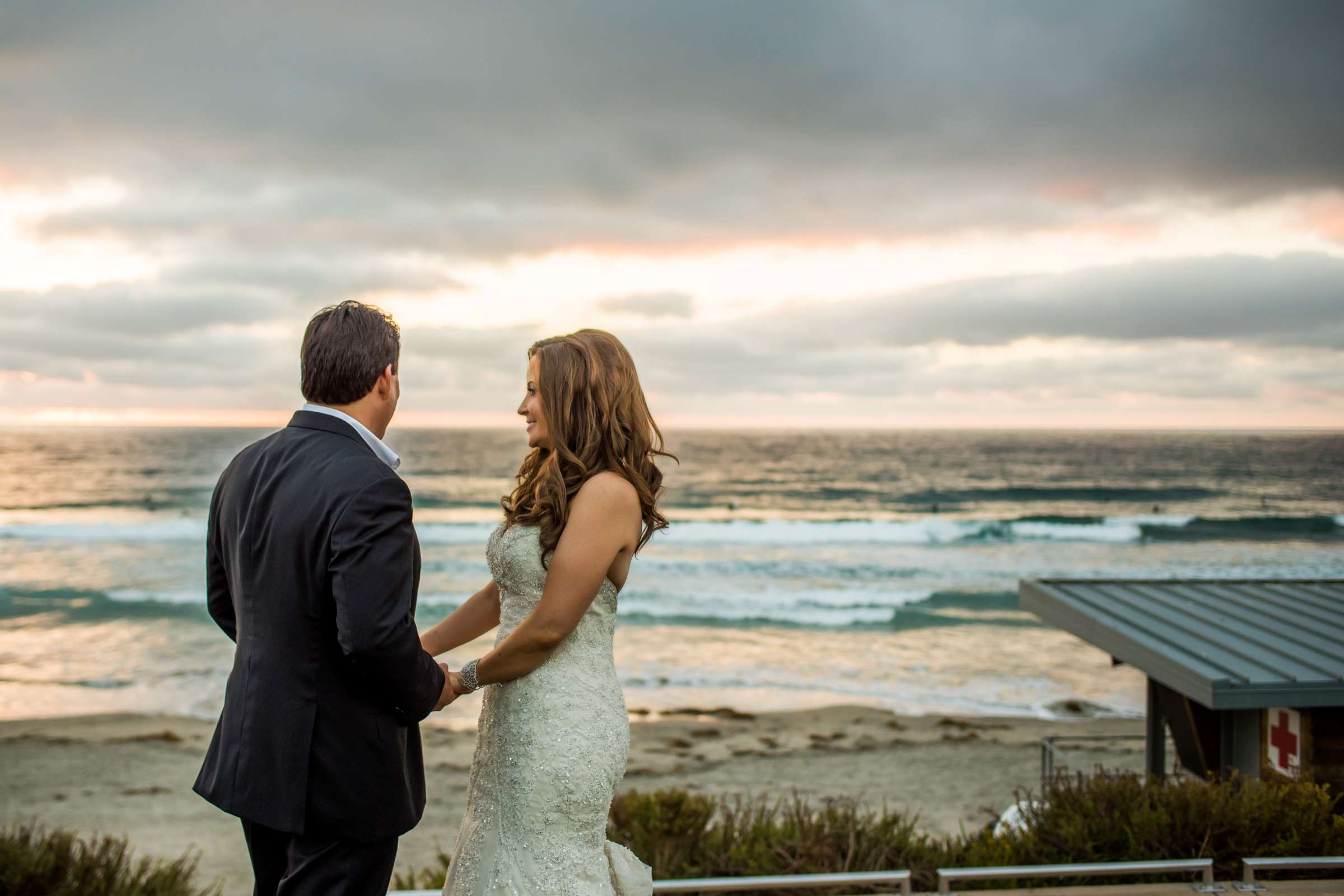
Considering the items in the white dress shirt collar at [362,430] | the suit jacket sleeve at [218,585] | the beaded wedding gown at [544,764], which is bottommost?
the beaded wedding gown at [544,764]

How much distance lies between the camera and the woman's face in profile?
7.70ft

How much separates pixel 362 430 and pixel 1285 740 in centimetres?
487

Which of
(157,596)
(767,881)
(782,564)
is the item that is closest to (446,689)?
(767,881)

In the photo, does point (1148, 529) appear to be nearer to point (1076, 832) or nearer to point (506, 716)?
point (1076, 832)

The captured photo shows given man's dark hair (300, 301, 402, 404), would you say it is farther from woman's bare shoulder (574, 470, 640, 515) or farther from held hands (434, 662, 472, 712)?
held hands (434, 662, 472, 712)

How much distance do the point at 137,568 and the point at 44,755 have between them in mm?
15416

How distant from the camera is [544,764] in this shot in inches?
92.0

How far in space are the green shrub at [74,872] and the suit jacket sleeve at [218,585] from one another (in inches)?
83.5

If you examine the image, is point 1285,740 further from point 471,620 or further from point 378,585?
point 378,585

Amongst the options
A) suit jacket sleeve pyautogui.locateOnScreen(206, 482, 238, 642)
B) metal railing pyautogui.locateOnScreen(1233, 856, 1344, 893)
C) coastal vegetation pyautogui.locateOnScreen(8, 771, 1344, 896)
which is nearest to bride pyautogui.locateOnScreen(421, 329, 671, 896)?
suit jacket sleeve pyautogui.locateOnScreen(206, 482, 238, 642)

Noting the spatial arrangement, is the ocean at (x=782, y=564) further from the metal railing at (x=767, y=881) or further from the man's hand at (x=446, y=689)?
the man's hand at (x=446, y=689)

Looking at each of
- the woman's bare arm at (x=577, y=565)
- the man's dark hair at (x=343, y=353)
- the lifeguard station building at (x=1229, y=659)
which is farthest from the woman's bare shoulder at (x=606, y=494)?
the lifeguard station building at (x=1229, y=659)

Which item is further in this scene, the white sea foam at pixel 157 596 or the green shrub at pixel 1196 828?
the white sea foam at pixel 157 596

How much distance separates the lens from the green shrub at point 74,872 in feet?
11.9
